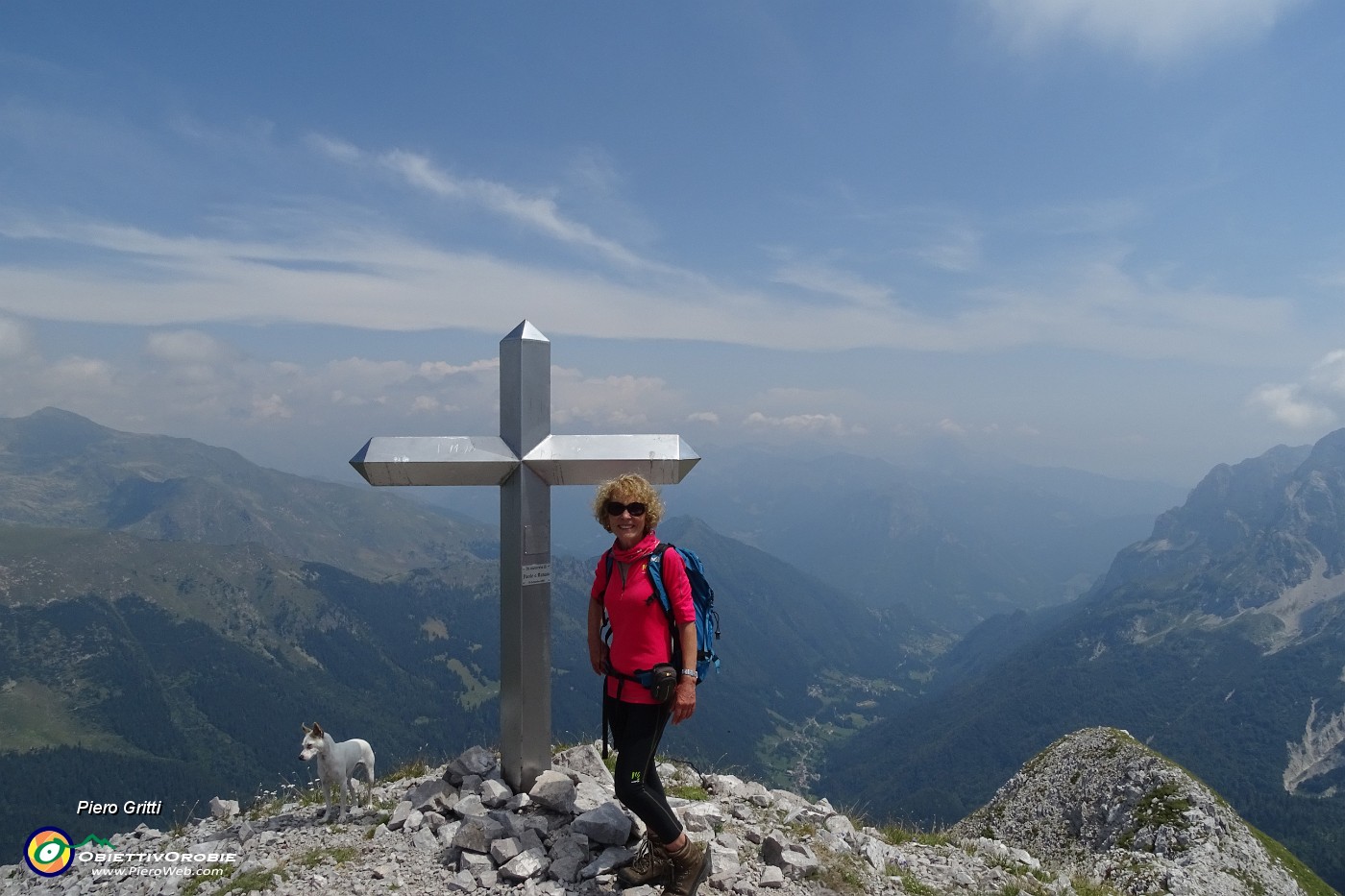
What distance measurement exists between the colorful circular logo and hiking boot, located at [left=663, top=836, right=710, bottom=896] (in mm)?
8229

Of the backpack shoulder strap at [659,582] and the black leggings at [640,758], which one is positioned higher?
the backpack shoulder strap at [659,582]

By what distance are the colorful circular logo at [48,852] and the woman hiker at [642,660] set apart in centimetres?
787

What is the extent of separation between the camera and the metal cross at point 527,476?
9.02 m

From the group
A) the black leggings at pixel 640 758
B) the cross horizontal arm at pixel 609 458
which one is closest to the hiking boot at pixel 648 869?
the black leggings at pixel 640 758

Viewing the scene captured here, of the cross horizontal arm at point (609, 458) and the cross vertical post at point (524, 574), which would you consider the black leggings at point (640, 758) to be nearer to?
the cross vertical post at point (524, 574)

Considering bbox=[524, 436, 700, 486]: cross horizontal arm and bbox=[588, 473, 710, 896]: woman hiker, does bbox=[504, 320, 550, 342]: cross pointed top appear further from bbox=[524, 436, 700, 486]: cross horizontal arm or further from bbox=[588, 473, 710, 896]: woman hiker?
bbox=[588, 473, 710, 896]: woman hiker

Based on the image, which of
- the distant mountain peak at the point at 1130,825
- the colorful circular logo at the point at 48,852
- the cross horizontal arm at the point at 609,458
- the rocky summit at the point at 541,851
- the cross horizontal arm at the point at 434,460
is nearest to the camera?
the rocky summit at the point at 541,851

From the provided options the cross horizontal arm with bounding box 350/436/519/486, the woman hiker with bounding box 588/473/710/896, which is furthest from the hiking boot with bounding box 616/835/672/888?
the cross horizontal arm with bounding box 350/436/519/486

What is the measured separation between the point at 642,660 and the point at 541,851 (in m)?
2.82

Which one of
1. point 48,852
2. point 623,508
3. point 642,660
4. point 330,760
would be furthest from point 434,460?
point 48,852

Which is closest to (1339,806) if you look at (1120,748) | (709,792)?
(1120,748)

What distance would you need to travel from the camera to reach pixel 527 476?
9234 mm

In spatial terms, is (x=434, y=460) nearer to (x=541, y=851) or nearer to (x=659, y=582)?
(x=659, y=582)

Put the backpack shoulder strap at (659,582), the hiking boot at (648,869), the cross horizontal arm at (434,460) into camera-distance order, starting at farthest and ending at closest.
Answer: the cross horizontal arm at (434,460)
the hiking boot at (648,869)
the backpack shoulder strap at (659,582)
